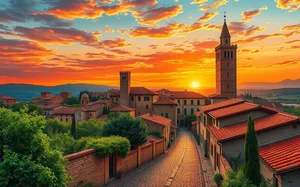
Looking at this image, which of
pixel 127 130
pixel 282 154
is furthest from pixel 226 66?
pixel 282 154

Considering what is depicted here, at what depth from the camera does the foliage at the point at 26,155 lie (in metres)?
8.16

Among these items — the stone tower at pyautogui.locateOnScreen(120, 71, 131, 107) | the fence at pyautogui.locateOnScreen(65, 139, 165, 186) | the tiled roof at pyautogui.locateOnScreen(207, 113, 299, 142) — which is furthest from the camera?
the stone tower at pyautogui.locateOnScreen(120, 71, 131, 107)

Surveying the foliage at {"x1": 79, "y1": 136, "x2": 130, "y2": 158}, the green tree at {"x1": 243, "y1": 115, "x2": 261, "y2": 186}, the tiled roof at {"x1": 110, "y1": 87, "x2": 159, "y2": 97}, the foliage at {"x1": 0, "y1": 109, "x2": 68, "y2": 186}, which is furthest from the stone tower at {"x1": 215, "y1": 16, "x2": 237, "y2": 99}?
the foliage at {"x1": 0, "y1": 109, "x2": 68, "y2": 186}

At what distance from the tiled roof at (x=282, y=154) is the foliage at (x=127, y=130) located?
38.7ft

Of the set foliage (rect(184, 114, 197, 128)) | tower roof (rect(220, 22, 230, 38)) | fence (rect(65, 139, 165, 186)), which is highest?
tower roof (rect(220, 22, 230, 38))

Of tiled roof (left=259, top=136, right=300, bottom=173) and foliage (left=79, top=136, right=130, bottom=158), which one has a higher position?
tiled roof (left=259, top=136, right=300, bottom=173)

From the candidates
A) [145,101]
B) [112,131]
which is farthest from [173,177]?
[145,101]

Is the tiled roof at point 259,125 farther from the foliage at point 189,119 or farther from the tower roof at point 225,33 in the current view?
the tower roof at point 225,33

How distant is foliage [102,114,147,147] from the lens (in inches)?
1013

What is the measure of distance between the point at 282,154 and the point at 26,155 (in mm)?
12550

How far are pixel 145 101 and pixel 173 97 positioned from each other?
20.6 metres

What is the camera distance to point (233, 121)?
2436cm

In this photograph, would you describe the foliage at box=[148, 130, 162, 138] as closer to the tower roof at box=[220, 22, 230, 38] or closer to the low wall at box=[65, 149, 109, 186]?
the low wall at box=[65, 149, 109, 186]

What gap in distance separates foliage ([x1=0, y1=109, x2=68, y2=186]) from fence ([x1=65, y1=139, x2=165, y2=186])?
198 inches
